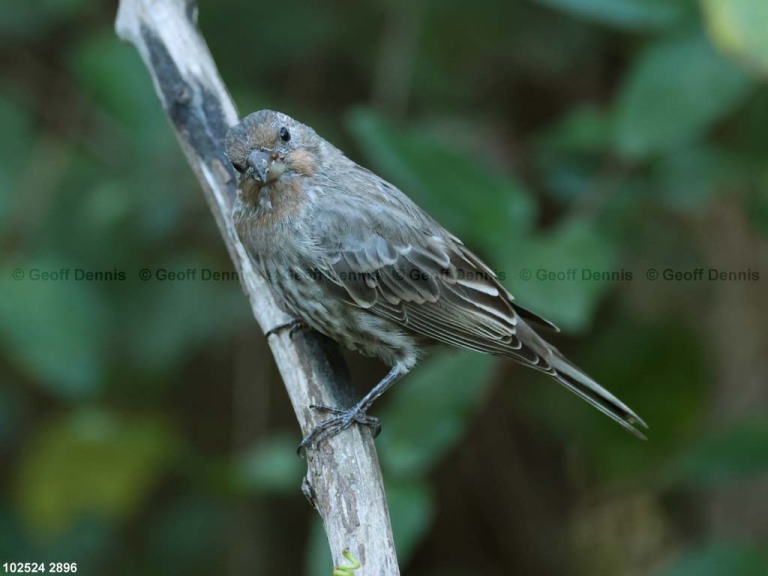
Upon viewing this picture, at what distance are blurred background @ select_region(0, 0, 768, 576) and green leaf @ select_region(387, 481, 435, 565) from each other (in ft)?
0.03

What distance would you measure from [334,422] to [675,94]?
1.77 m

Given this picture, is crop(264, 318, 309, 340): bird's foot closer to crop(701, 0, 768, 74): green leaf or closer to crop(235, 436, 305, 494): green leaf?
crop(235, 436, 305, 494): green leaf

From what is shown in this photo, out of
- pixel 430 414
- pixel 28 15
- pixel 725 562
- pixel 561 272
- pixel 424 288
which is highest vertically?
pixel 28 15

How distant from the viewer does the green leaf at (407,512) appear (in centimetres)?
317

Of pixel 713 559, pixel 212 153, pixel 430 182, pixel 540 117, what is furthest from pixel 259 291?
pixel 540 117

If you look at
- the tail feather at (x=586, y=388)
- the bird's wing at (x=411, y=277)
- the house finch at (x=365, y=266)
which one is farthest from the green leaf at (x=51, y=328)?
the tail feather at (x=586, y=388)

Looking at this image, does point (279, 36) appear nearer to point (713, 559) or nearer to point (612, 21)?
point (612, 21)

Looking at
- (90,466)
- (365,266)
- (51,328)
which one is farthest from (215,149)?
(90,466)

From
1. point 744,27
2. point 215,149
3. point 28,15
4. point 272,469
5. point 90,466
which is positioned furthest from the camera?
point 28,15

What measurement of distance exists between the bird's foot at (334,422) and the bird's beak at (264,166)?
0.84m

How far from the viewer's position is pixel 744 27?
8.45 ft

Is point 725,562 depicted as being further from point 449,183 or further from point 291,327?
point 291,327

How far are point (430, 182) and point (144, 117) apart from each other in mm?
1333

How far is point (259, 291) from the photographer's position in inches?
138
